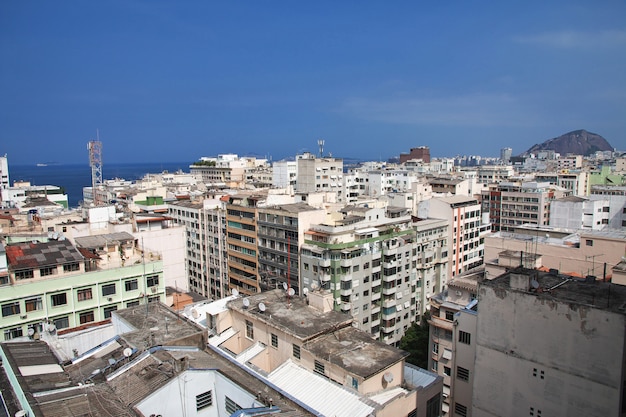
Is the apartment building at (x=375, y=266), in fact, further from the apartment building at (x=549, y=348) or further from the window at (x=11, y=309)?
the apartment building at (x=549, y=348)

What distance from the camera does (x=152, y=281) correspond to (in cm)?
2653

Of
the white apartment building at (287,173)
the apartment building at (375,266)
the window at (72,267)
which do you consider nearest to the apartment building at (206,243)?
the apartment building at (375,266)

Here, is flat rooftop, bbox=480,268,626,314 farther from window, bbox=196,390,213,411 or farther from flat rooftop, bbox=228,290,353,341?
window, bbox=196,390,213,411

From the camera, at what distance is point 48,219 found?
145ft

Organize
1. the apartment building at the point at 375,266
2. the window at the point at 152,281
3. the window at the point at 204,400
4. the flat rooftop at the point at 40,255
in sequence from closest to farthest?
1. the window at the point at 204,400
2. the flat rooftop at the point at 40,255
3. the window at the point at 152,281
4. the apartment building at the point at 375,266

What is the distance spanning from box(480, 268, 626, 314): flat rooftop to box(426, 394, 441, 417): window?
19.9 feet

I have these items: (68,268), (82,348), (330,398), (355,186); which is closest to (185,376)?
(330,398)

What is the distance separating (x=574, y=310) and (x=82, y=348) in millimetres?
18678

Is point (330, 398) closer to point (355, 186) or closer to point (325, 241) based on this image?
point (325, 241)

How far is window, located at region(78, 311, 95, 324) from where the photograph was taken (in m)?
24.0

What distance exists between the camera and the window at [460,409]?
22261 mm

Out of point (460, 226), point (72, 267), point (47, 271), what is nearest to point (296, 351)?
point (72, 267)

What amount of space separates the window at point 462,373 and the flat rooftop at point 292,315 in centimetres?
592

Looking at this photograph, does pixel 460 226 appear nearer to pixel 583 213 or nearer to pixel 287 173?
pixel 583 213
